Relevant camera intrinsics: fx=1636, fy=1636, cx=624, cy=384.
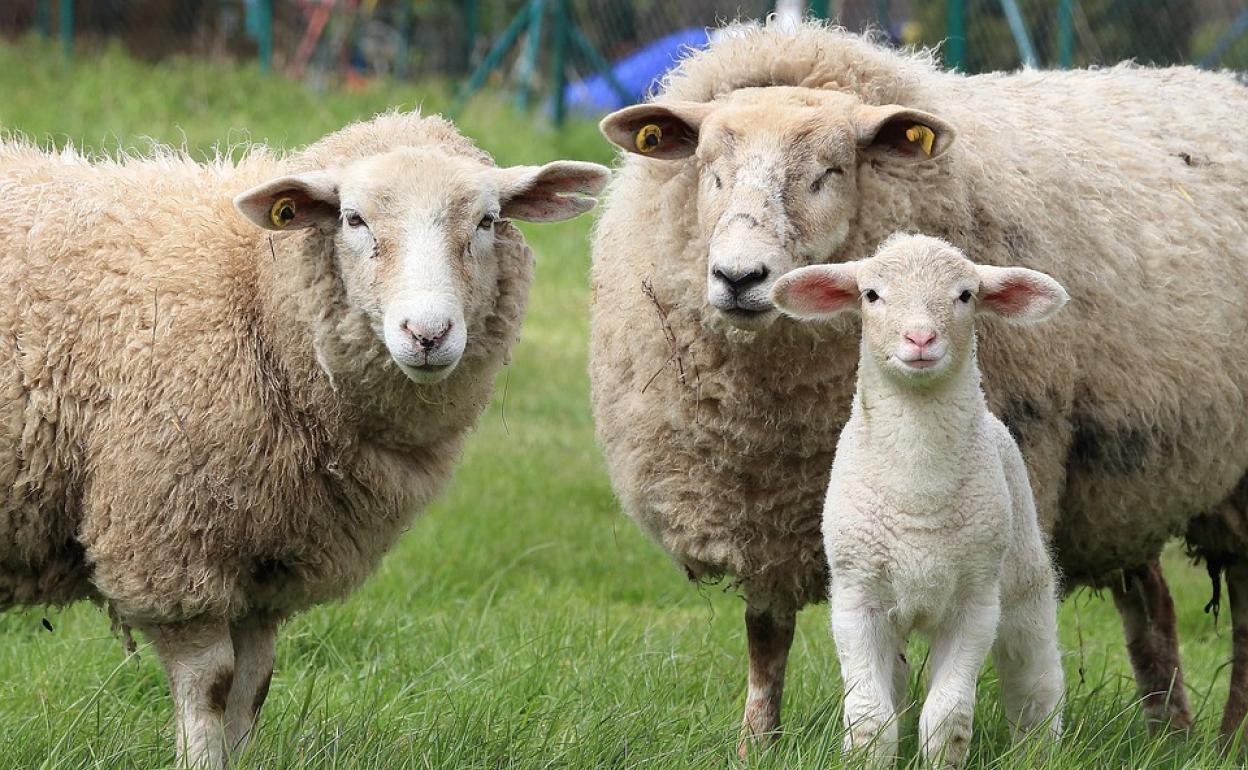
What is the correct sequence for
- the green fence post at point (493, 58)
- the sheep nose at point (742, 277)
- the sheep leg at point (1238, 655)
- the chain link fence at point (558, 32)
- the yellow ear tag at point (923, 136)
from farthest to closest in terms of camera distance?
the chain link fence at point (558, 32)
the green fence post at point (493, 58)
the sheep leg at point (1238, 655)
the yellow ear tag at point (923, 136)
the sheep nose at point (742, 277)

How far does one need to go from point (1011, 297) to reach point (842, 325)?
0.73 m

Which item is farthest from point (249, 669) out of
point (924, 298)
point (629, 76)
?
point (629, 76)

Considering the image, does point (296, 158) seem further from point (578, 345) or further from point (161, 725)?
point (578, 345)

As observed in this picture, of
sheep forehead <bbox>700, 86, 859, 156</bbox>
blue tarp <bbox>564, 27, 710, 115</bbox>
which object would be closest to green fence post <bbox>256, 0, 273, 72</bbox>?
blue tarp <bbox>564, 27, 710, 115</bbox>

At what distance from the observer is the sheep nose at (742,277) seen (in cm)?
373

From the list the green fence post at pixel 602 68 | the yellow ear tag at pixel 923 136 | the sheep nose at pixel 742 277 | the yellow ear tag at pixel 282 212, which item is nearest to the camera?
the sheep nose at pixel 742 277

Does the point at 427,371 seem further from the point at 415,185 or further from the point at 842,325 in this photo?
the point at 842,325

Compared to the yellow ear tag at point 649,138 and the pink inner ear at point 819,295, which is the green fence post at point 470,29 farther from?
the pink inner ear at point 819,295

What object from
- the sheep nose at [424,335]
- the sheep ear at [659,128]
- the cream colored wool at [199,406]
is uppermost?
the sheep ear at [659,128]

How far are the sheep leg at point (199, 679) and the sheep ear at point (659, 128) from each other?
158cm

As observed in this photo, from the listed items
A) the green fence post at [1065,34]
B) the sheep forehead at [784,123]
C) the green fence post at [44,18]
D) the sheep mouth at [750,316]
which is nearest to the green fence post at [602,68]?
the green fence post at [1065,34]

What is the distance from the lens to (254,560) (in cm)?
382

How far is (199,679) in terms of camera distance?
3.76 meters

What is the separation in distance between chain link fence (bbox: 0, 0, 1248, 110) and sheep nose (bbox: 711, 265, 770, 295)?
814 cm
